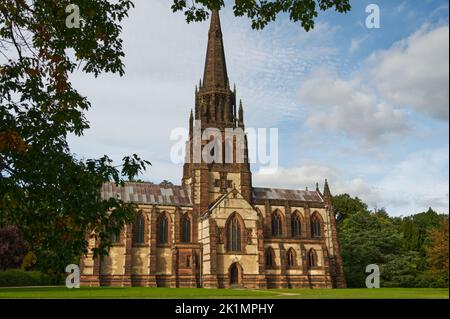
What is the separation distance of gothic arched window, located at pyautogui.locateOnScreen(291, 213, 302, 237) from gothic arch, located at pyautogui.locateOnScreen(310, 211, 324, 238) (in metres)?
1.81

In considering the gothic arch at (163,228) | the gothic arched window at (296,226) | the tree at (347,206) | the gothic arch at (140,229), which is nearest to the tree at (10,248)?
the gothic arch at (140,229)

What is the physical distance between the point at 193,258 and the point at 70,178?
43302 mm

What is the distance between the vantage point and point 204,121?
5741 centimetres

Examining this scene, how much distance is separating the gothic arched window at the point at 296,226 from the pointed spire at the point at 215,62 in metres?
19.3

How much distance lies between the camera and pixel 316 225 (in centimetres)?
5741

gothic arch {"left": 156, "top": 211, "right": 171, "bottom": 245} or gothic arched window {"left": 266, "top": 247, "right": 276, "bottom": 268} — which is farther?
gothic arched window {"left": 266, "top": 247, "right": 276, "bottom": 268}

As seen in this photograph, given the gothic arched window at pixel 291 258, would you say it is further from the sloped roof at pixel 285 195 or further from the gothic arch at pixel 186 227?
the gothic arch at pixel 186 227

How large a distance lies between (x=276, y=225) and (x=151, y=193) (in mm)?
15908

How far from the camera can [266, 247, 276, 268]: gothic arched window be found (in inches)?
2042

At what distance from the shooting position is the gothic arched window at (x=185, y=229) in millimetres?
51156

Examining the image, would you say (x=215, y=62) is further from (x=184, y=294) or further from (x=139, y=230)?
(x=184, y=294)

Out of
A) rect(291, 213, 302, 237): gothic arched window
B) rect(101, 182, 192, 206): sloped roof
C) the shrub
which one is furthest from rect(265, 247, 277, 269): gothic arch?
the shrub

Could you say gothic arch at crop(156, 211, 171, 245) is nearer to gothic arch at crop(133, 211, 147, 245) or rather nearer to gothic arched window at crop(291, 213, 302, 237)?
gothic arch at crop(133, 211, 147, 245)

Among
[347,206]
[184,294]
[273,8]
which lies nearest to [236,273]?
[184,294]
